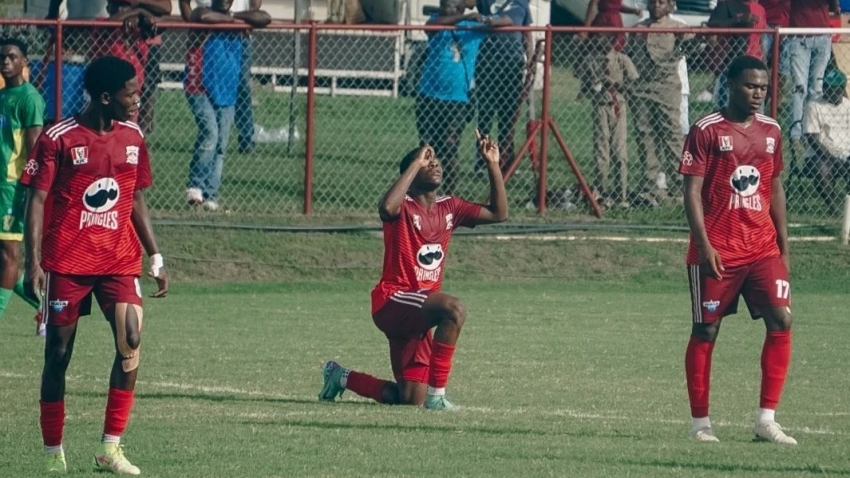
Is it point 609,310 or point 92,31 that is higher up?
point 92,31

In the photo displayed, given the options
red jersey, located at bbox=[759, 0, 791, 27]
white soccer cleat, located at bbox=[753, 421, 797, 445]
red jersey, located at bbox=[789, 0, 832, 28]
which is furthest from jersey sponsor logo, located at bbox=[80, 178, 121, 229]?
red jersey, located at bbox=[759, 0, 791, 27]

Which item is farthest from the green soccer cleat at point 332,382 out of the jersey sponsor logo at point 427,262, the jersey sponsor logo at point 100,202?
the jersey sponsor logo at point 100,202

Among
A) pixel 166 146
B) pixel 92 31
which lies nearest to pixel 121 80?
pixel 92 31

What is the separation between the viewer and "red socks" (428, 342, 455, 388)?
A: 10328 mm

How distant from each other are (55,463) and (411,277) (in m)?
3.45

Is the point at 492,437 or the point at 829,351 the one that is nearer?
the point at 492,437

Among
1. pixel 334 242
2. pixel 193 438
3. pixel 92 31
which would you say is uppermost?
pixel 92 31

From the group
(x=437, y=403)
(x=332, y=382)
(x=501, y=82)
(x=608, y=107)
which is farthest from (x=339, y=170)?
(x=437, y=403)

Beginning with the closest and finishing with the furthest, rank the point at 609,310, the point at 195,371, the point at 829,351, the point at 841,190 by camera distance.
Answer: the point at 195,371 < the point at 829,351 < the point at 609,310 < the point at 841,190

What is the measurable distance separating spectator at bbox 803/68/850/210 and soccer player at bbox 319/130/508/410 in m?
9.13

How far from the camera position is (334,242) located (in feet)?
59.9

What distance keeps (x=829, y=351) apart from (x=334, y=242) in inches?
258

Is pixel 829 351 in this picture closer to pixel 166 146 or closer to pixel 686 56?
pixel 686 56

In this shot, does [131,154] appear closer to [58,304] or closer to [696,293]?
[58,304]
